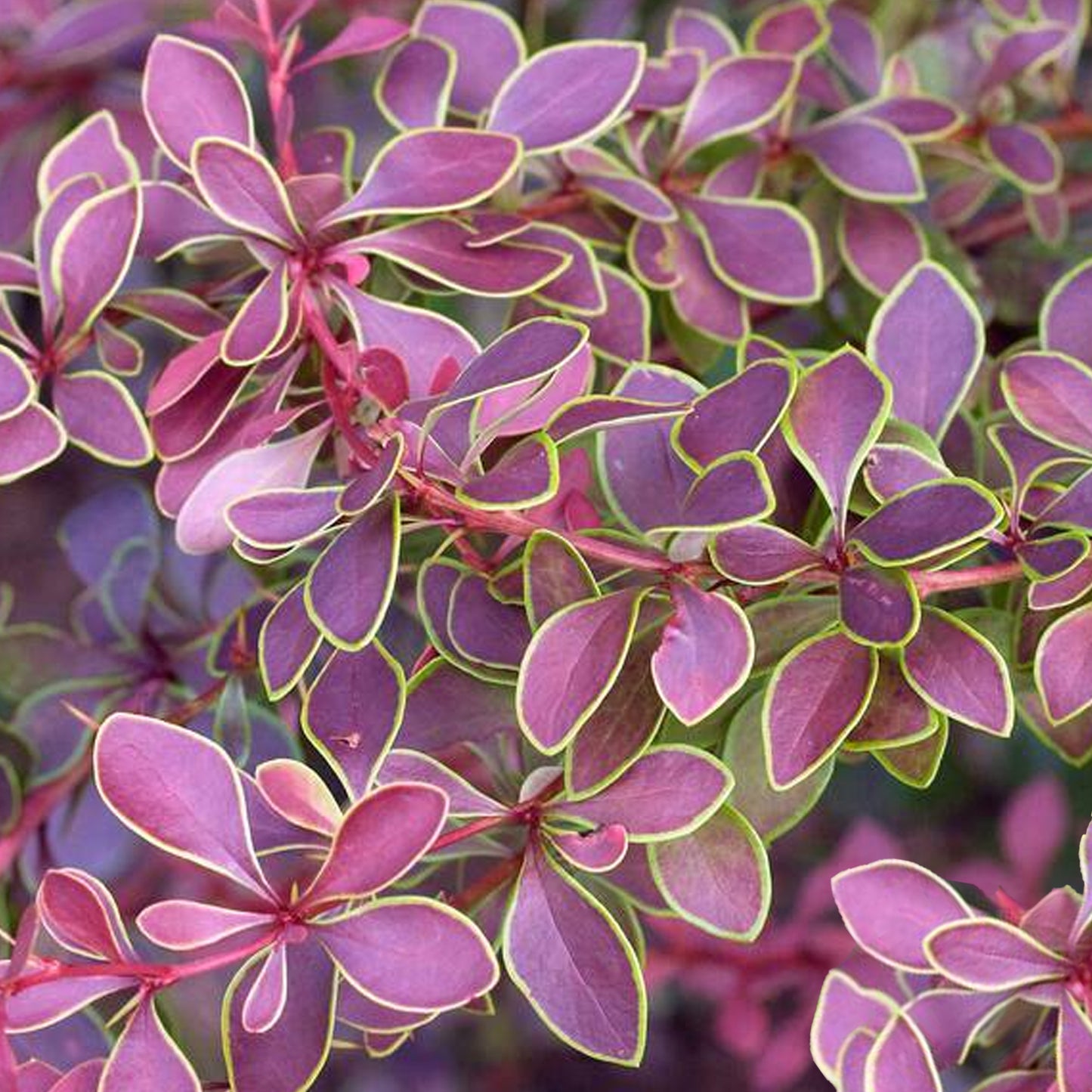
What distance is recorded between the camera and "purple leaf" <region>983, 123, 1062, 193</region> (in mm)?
819

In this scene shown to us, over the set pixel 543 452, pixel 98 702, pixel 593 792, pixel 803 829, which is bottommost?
pixel 803 829

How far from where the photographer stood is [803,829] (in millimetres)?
1532

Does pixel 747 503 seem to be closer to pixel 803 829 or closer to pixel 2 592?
→ pixel 2 592

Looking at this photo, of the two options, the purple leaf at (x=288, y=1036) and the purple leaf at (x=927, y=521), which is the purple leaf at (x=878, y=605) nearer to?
the purple leaf at (x=927, y=521)

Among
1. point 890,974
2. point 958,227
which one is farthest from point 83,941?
point 958,227

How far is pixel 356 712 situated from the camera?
0.58 meters

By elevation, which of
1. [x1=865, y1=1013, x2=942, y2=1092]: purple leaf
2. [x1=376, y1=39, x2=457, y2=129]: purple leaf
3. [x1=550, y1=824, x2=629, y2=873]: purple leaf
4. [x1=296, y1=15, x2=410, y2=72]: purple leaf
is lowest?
[x1=865, y1=1013, x2=942, y2=1092]: purple leaf

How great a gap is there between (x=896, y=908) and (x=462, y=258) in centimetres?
32

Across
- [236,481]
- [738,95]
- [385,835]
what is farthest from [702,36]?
[385,835]

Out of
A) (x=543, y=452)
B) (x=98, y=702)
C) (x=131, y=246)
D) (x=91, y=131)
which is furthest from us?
(x=98, y=702)

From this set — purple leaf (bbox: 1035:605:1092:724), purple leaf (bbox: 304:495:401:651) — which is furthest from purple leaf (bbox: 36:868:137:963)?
purple leaf (bbox: 1035:605:1092:724)

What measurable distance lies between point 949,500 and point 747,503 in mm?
73

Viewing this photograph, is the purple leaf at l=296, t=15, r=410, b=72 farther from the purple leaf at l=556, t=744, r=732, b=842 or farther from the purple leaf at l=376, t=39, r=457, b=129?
the purple leaf at l=556, t=744, r=732, b=842

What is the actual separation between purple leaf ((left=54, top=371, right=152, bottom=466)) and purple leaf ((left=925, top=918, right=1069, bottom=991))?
1.23 feet
